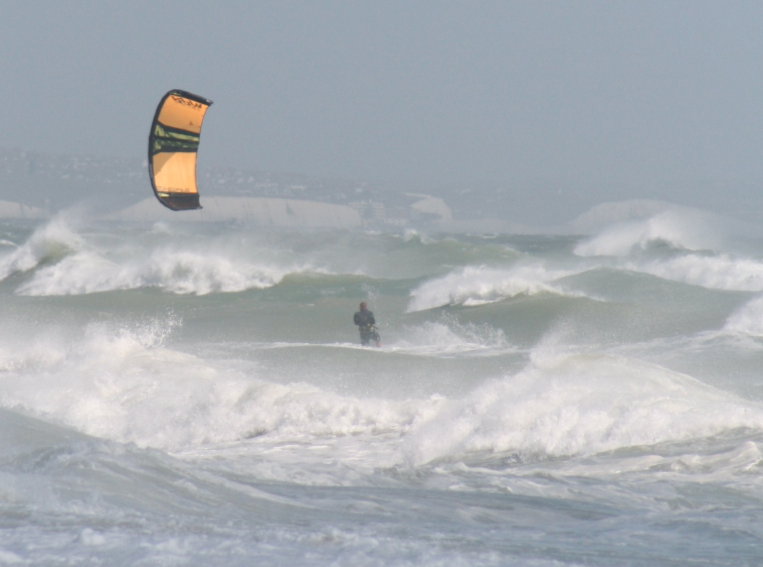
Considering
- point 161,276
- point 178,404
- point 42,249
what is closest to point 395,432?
point 178,404

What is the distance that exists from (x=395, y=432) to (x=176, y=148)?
4.10 meters

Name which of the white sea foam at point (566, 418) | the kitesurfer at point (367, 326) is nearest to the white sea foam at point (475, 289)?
the kitesurfer at point (367, 326)

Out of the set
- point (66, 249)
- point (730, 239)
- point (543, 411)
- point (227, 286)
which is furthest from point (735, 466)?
point (730, 239)

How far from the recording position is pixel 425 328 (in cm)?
1616

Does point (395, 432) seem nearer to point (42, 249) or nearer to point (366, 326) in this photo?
point (366, 326)

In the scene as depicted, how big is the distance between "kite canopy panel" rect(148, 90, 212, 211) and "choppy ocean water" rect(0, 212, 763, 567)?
2.15m

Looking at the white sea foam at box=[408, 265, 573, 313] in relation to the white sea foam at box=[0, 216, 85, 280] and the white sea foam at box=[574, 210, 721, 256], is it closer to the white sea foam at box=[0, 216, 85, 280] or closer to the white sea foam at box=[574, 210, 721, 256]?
the white sea foam at box=[0, 216, 85, 280]

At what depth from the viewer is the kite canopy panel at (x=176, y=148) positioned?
8.71m

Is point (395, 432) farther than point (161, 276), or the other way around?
point (161, 276)

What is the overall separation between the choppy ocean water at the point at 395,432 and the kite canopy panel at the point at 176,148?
2152 millimetres

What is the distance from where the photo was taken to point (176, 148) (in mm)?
9258

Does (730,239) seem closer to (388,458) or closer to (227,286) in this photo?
(227,286)

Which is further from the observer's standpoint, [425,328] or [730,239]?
[730,239]

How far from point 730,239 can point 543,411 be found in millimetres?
50463
